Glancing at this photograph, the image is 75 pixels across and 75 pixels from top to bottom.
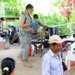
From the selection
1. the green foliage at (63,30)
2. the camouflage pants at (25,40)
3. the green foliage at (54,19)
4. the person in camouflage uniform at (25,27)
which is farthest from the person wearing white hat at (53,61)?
the green foliage at (54,19)

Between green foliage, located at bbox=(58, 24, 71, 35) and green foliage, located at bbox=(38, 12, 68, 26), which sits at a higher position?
green foliage, located at bbox=(38, 12, 68, 26)

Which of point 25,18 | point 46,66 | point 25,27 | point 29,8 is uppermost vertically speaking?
point 29,8

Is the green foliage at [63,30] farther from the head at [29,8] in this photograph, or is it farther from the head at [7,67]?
the head at [7,67]

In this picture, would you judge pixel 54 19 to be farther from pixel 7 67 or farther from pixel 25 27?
pixel 7 67

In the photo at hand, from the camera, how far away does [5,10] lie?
44.2 ft

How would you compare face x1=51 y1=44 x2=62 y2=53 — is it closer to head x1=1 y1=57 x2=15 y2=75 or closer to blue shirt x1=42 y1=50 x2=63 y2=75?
blue shirt x1=42 y1=50 x2=63 y2=75

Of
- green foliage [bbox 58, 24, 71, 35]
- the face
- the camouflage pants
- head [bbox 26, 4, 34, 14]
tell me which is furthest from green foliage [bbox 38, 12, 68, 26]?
the face

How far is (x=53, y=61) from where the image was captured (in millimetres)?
2857

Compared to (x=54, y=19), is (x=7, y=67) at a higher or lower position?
lower

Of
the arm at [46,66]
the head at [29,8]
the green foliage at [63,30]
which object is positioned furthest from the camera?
the green foliage at [63,30]

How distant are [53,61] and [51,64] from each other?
0.04m

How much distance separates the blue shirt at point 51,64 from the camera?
282 centimetres

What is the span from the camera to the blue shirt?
2.82 m

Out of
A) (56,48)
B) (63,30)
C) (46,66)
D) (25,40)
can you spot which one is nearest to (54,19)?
(63,30)
